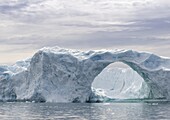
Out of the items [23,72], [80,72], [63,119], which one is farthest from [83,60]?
[63,119]

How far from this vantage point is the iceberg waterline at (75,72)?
5994 centimetres

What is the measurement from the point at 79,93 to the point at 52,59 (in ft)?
19.5

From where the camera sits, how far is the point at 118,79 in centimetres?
10325

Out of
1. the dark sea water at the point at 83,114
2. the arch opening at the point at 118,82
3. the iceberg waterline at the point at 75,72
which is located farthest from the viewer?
the arch opening at the point at 118,82

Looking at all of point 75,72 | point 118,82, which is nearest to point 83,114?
point 75,72

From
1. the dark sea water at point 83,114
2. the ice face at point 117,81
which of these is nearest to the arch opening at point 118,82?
the ice face at point 117,81

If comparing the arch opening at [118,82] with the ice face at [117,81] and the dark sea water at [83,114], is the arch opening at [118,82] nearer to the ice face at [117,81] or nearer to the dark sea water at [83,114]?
the ice face at [117,81]

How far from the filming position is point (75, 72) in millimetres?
59969

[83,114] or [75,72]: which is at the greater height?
[75,72]

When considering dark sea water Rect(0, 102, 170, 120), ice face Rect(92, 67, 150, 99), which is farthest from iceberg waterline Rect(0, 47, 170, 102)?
ice face Rect(92, 67, 150, 99)

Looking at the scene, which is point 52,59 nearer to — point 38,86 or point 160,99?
point 38,86

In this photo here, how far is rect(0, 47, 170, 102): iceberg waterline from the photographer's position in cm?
5994

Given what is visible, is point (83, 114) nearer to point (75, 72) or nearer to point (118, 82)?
point (75, 72)

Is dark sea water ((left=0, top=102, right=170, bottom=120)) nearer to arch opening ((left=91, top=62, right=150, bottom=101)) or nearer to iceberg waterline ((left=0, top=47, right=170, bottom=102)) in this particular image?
iceberg waterline ((left=0, top=47, right=170, bottom=102))
